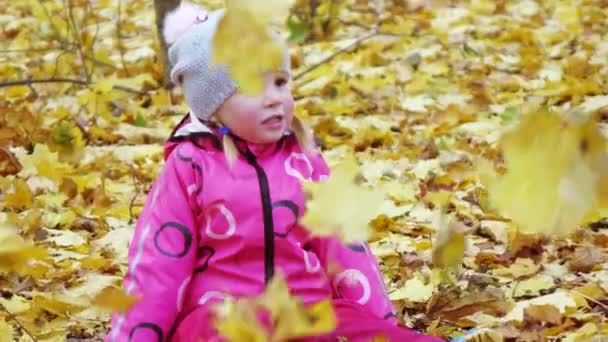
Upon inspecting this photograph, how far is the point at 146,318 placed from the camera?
5.83 feet

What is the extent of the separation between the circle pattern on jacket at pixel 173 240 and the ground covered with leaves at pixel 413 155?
0.24 metres

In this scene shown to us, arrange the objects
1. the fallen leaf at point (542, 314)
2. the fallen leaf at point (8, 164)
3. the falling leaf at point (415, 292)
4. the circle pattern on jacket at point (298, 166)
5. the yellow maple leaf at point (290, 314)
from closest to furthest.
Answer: the yellow maple leaf at point (290, 314) → the circle pattern on jacket at point (298, 166) → the fallen leaf at point (542, 314) → the falling leaf at point (415, 292) → the fallen leaf at point (8, 164)

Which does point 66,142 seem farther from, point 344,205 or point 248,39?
point 248,39

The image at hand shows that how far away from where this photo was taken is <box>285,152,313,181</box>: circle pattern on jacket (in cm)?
189

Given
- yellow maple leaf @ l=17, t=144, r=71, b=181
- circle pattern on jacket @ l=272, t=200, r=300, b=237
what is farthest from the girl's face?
yellow maple leaf @ l=17, t=144, r=71, b=181

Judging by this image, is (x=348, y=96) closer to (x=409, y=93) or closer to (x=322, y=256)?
(x=409, y=93)

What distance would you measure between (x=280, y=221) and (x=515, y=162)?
0.97 meters

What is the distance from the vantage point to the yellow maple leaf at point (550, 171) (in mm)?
883

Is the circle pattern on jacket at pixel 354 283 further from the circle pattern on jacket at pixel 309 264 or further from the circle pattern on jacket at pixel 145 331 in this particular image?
the circle pattern on jacket at pixel 145 331

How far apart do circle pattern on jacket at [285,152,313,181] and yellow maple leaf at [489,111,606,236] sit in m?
1.00

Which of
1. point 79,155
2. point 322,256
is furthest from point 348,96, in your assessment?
point 322,256

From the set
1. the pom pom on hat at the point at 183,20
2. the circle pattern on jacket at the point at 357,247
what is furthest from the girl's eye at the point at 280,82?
the circle pattern on jacket at the point at 357,247

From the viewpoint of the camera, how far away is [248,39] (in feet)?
2.87

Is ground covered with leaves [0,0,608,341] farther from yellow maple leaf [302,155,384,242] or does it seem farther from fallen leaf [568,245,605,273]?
yellow maple leaf [302,155,384,242]
